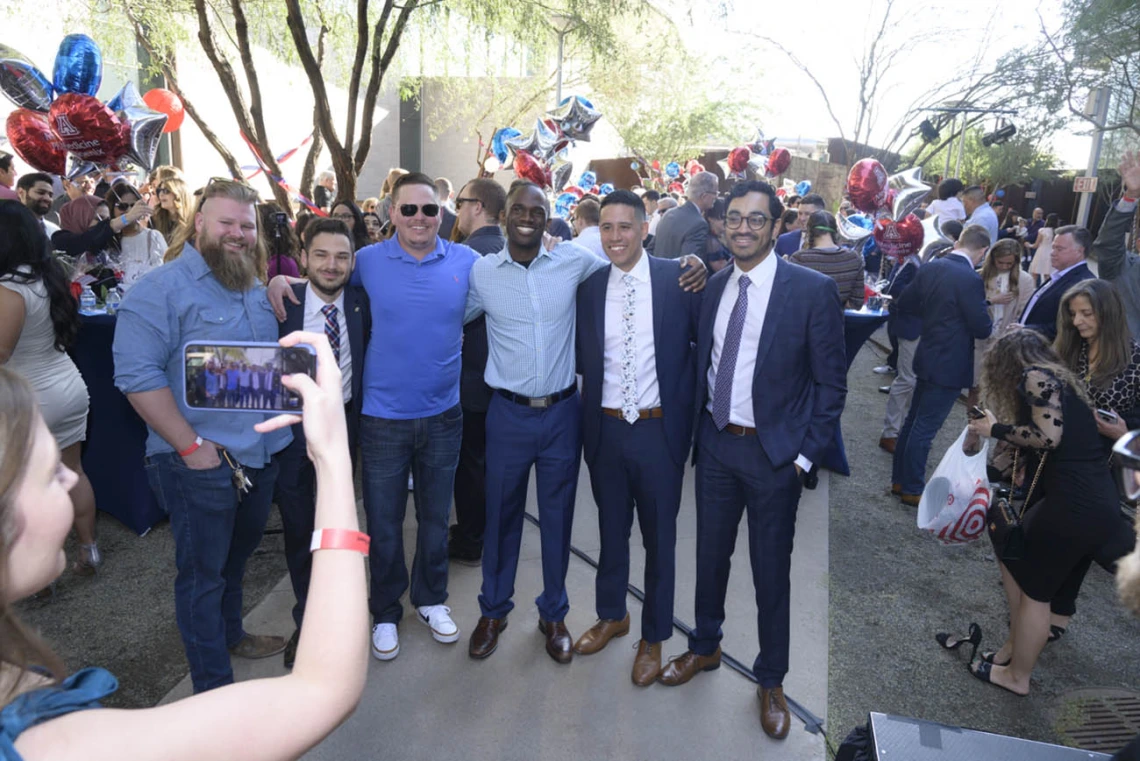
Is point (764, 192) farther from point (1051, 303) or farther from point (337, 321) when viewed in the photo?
point (1051, 303)

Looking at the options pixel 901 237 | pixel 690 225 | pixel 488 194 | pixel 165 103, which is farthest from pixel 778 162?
pixel 165 103

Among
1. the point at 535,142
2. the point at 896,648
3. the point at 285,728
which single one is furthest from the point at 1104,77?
the point at 285,728

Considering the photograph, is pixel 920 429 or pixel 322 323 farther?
pixel 920 429

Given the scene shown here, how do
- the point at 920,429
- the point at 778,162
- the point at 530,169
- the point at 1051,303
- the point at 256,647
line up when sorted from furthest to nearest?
the point at 778,162, the point at 530,169, the point at 1051,303, the point at 920,429, the point at 256,647

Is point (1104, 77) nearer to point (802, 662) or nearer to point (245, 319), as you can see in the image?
point (802, 662)

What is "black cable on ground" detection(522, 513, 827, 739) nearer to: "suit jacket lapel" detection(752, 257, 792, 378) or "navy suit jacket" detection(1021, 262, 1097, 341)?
"suit jacket lapel" detection(752, 257, 792, 378)

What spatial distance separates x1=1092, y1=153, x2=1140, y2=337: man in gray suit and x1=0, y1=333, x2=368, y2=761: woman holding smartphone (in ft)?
18.8

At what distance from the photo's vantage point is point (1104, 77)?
1373 centimetres

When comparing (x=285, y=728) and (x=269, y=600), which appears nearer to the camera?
(x=285, y=728)

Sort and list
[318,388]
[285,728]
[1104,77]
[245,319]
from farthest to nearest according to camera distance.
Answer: [1104,77]
[245,319]
[318,388]
[285,728]

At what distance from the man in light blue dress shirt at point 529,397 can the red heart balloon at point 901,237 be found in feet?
15.5

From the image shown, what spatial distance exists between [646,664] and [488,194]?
9.74 ft

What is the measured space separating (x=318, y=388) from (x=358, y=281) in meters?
2.20

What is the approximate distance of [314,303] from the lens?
3.18m
